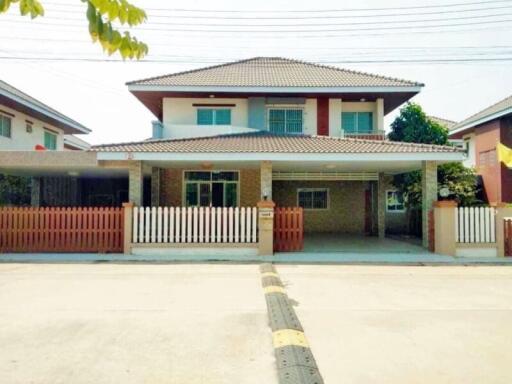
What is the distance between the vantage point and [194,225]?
11.8m

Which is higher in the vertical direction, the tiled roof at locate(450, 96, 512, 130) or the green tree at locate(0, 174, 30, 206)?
the tiled roof at locate(450, 96, 512, 130)

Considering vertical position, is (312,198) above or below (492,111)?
below

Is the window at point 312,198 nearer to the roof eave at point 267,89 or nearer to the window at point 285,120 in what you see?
the window at point 285,120

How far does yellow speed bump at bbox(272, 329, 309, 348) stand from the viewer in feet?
14.8

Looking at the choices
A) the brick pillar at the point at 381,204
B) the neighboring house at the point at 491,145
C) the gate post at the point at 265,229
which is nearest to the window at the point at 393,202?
the brick pillar at the point at 381,204

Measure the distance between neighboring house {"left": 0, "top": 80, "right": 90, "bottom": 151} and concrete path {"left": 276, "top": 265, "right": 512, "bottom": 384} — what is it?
1411 cm

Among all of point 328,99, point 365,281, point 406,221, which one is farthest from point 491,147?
point 365,281

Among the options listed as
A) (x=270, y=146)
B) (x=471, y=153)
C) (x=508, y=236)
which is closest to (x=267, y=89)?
(x=270, y=146)

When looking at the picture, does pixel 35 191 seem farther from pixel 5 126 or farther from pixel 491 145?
pixel 491 145

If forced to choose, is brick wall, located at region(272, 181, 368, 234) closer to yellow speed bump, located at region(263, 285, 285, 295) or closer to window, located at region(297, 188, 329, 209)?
window, located at region(297, 188, 329, 209)

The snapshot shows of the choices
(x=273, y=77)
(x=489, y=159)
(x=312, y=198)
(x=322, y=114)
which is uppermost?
(x=273, y=77)

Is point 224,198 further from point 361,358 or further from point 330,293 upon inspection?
point 361,358

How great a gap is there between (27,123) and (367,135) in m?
15.6

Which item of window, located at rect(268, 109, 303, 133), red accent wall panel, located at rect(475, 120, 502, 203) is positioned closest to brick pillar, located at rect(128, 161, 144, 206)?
window, located at rect(268, 109, 303, 133)
